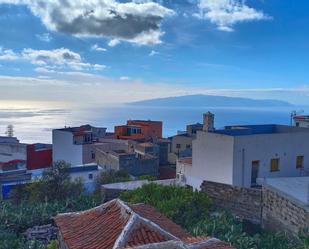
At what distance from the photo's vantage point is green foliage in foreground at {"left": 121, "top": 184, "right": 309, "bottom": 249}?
475 inches

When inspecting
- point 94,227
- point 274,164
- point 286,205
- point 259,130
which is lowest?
point 286,205

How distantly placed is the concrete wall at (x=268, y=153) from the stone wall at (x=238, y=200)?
1737 mm

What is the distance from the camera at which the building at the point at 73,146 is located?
36.4 meters

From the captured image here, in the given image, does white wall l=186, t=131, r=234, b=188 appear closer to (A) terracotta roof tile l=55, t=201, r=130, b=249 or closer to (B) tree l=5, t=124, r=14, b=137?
(A) terracotta roof tile l=55, t=201, r=130, b=249

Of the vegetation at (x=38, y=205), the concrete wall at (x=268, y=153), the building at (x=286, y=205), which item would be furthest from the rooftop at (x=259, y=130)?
the vegetation at (x=38, y=205)

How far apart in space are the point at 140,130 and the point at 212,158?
2626 centimetres

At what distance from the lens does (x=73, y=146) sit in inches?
1446

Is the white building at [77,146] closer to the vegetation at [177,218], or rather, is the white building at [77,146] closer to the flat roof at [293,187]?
the vegetation at [177,218]

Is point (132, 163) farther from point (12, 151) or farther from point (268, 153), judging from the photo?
point (12, 151)

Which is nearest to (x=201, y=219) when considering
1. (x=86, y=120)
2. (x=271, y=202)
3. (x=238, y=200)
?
(x=238, y=200)

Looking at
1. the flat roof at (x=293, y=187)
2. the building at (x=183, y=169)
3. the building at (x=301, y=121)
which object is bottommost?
the building at (x=183, y=169)

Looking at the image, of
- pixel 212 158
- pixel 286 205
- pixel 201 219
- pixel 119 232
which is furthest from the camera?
pixel 212 158

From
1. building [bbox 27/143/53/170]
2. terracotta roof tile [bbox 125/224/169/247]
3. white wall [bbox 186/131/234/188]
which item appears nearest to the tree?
building [bbox 27/143/53/170]

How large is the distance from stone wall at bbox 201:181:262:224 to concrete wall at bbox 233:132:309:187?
1.74 meters
